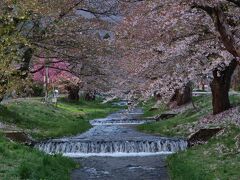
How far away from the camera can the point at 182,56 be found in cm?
2294

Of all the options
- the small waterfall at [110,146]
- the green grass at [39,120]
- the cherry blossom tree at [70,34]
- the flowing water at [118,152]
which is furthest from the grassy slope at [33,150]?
the cherry blossom tree at [70,34]

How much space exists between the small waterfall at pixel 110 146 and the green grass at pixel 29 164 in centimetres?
362

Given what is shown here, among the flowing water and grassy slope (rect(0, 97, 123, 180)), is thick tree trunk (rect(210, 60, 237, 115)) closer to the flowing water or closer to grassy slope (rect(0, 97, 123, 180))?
the flowing water

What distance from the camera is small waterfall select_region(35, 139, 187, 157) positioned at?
76.8 ft

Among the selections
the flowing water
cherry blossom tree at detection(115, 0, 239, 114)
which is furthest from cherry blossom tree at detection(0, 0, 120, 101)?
the flowing water

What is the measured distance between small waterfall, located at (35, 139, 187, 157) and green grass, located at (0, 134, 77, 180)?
3616mm

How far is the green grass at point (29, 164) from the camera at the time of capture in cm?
1482

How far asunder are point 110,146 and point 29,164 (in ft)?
26.9

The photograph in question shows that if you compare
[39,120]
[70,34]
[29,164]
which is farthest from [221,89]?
[29,164]

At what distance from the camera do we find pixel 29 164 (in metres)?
16.1

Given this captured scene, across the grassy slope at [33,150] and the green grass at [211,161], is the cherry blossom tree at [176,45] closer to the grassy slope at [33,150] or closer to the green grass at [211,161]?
the green grass at [211,161]

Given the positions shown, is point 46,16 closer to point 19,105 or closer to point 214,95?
point 214,95

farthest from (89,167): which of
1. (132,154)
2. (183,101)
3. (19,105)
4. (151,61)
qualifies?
(183,101)

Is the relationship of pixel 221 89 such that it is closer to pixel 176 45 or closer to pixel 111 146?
pixel 176 45
